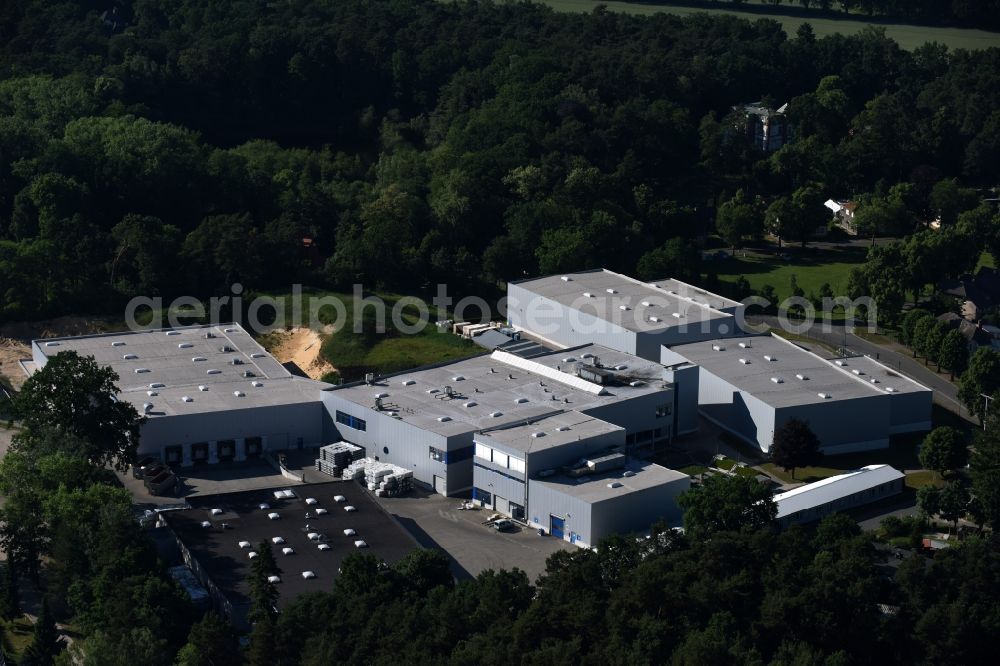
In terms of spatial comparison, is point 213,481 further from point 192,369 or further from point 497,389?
point 497,389

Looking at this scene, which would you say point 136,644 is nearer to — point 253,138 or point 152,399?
point 152,399

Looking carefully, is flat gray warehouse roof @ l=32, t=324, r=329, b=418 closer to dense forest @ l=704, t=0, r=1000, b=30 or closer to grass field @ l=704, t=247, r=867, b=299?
grass field @ l=704, t=247, r=867, b=299

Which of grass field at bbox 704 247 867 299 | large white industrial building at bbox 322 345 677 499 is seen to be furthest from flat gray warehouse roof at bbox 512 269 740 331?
grass field at bbox 704 247 867 299

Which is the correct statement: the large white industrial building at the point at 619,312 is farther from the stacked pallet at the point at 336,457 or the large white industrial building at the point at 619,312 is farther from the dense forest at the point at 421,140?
the stacked pallet at the point at 336,457

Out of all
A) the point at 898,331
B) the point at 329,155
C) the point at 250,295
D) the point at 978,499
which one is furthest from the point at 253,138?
the point at 978,499

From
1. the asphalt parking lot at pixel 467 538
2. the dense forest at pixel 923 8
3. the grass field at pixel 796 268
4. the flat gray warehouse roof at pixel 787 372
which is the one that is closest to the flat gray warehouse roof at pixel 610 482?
the asphalt parking lot at pixel 467 538

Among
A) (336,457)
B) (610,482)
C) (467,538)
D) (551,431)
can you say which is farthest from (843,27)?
(467,538)
